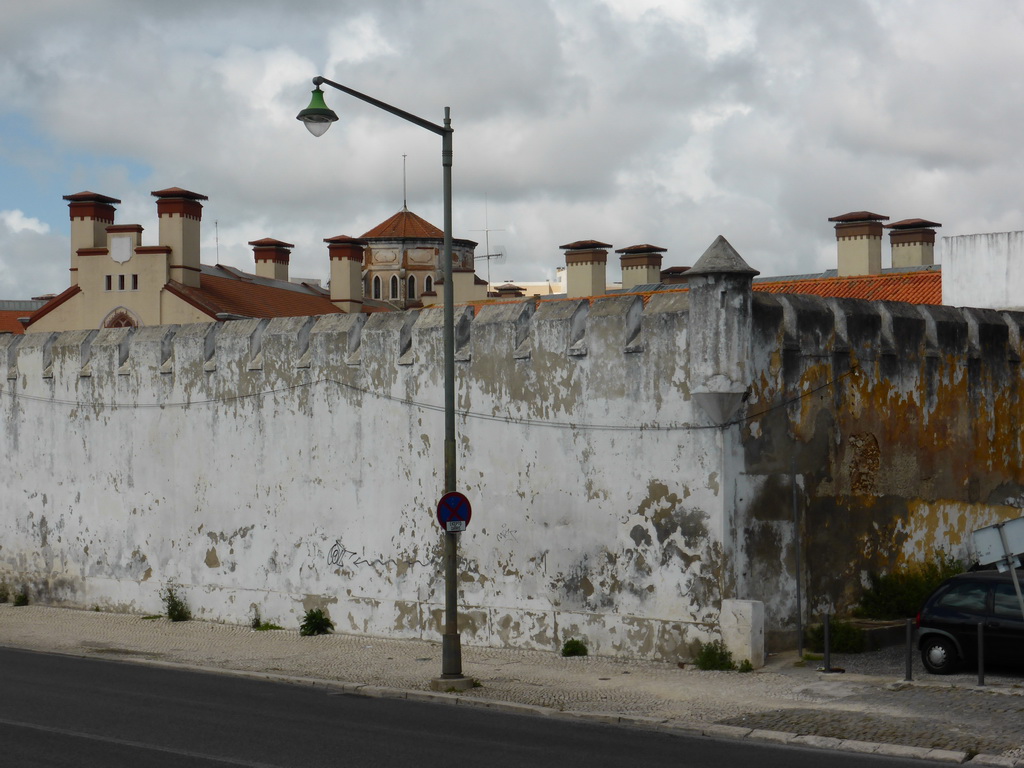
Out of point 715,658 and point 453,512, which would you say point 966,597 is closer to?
point 715,658

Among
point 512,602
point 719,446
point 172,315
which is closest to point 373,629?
point 512,602

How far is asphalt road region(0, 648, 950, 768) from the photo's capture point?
11.5 metres

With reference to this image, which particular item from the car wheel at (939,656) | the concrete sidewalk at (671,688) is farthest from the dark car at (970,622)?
the concrete sidewalk at (671,688)

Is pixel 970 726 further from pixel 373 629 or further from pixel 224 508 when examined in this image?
pixel 224 508

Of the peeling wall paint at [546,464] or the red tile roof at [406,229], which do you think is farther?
the red tile roof at [406,229]

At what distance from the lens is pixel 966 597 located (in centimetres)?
1552

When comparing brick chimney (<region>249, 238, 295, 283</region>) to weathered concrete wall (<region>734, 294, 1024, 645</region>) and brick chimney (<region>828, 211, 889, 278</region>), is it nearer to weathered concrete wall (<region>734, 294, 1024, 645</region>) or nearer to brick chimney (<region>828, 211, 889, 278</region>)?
brick chimney (<region>828, 211, 889, 278</region>)

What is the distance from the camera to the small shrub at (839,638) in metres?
17.3

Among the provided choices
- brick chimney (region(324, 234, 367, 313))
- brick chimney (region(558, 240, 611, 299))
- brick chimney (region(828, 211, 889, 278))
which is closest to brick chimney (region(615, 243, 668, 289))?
brick chimney (region(558, 240, 611, 299))

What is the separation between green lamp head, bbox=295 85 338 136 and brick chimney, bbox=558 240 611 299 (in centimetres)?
3465

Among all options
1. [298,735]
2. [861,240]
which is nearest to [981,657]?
[298,735]

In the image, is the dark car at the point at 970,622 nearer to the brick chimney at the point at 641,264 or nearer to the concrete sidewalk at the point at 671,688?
the concrete sidewalk at the point at 671,688

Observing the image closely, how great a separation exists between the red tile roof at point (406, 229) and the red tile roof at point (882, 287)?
60.5 meters

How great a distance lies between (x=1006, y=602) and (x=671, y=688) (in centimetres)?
404
